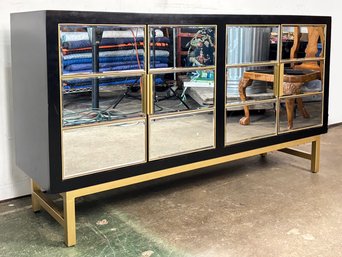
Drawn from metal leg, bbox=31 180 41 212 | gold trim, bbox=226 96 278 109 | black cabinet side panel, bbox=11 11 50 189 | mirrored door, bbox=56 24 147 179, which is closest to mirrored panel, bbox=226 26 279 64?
gold trim, bbox=226 96 278 109

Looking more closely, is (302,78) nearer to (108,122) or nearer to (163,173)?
(163,173)

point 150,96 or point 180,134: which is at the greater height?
point 150,96

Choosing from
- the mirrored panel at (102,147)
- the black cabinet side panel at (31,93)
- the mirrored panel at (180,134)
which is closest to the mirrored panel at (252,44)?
the mirrored panel at (180,134)

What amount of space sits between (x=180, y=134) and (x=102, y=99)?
682mm

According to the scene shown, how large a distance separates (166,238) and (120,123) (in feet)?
2.60

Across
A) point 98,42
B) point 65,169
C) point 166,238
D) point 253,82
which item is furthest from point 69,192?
point 253,82

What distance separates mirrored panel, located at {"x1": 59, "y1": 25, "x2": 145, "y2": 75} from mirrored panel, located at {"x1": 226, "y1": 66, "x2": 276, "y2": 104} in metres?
0.90

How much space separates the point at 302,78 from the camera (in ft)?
13.3

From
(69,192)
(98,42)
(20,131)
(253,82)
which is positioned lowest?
(69,192)

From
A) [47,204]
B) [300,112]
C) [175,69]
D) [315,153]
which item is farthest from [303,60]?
[47,204]

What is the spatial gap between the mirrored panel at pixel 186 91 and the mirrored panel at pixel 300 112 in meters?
0.79

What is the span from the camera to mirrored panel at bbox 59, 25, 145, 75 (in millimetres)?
2824

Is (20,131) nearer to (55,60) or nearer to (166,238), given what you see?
(55,60)

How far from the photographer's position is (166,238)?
9.86ft
